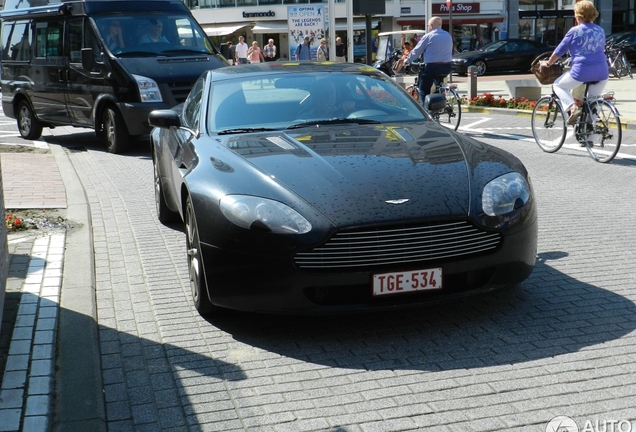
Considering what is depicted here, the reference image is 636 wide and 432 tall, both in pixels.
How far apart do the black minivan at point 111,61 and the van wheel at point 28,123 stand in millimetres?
407

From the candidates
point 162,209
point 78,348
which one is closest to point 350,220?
point 78,348

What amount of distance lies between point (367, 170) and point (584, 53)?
22.5ft

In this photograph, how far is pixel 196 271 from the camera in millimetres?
5188

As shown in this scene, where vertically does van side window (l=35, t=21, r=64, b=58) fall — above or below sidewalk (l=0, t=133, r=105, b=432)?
above

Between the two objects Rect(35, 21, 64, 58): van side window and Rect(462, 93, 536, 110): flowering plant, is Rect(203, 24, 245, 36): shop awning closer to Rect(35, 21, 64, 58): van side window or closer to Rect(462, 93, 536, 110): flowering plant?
Rect(462, 93, 536, 110): flowering plant

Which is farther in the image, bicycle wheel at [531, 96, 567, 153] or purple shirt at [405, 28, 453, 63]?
purple shirt at [405, 28, 453, 63]

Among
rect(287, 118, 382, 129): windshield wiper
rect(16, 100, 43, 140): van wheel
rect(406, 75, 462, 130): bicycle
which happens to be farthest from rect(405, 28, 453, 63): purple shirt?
rect(287, 118, 382, 129): windshield wiper

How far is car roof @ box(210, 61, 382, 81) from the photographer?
682 cm

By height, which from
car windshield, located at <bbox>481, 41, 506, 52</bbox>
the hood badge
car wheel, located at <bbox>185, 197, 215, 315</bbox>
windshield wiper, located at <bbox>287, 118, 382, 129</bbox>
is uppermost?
windshield wiper, located at <bbox>287, 118, 382, 129</bbox>

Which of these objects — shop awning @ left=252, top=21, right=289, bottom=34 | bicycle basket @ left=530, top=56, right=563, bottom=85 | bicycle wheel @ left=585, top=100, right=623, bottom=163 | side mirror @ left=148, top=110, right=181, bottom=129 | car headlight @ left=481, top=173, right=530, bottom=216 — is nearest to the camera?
car headlight @ left=481, top=173, right=530, bottom=216

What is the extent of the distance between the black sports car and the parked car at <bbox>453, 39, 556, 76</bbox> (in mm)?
32500

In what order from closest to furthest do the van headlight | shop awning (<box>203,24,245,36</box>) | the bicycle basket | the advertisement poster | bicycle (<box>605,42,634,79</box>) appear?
the bicycle basket → the van headlight → bicycle (<box>605,42,634,79</box>) → the advertisement poster → shop awning (<box>203,24,245,36</box>)

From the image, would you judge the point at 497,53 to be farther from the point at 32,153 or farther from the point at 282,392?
the point at 282,392

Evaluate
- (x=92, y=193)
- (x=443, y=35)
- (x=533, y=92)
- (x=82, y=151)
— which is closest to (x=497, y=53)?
(x=533, y=92)
